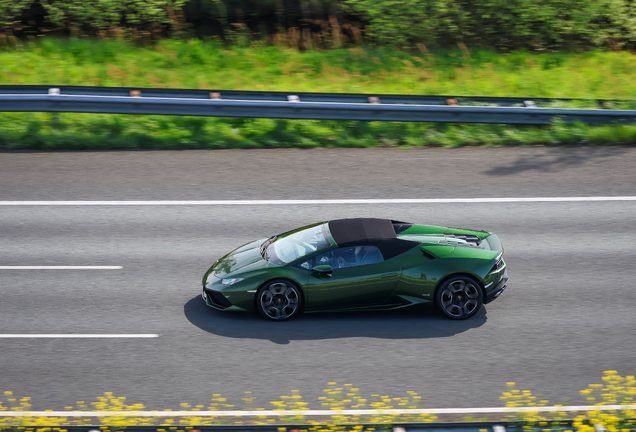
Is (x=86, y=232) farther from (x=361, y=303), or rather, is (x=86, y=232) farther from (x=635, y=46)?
(x=635, y=46)

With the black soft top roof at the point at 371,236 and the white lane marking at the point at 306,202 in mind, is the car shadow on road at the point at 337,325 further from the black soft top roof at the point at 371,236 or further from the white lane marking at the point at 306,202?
the white lane marking at the point at 306,202

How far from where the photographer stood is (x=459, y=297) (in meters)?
9.22

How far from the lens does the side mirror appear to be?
900 centimetres

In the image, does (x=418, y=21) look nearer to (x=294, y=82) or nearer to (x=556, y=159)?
(x=294, y=82)

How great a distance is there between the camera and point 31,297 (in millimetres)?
10000

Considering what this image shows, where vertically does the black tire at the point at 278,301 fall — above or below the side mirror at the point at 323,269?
below

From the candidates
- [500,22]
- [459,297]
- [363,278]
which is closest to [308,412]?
[363,278]

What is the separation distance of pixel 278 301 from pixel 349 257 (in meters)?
1.14

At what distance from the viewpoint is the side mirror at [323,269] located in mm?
9000

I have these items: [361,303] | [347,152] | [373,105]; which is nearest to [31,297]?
[361,303]

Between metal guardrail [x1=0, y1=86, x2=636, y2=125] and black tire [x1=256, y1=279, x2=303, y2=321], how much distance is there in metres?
7.14

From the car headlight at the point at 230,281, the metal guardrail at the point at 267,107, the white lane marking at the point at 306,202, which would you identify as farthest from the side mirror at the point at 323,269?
the metal guardrail at the point at 267,107

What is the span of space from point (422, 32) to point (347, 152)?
21.7ft

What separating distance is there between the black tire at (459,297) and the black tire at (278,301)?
1.91 m
